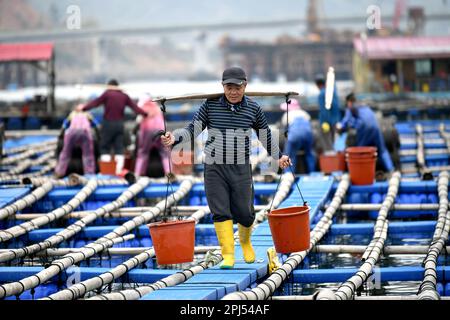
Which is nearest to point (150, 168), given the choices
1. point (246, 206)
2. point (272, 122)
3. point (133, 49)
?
point (246, 206)

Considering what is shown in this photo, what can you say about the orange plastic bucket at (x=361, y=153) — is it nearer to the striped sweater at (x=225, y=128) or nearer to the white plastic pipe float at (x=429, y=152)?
the striped sweater at (x=225, y=128)

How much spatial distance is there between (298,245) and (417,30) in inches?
2407

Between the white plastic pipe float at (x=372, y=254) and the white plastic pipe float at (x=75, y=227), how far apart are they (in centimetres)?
319

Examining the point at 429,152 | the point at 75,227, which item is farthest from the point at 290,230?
the point at 429,152

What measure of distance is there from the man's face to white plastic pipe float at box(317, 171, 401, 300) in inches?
68.5

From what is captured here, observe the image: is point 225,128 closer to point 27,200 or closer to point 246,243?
point 246,243

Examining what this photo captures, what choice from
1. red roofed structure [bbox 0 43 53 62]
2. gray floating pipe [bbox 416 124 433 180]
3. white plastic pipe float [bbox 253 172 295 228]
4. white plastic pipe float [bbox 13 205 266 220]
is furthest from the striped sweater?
red roofed structure [bbox 0 43 53 62]

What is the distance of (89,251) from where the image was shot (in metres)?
10.4

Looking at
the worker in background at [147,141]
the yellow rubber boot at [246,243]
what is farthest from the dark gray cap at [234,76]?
the worker in background at [147,141]

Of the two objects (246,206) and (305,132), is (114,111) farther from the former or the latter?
(246,206)

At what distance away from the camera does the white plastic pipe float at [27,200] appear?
12789 mm

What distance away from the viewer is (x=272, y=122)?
36844 millimetres

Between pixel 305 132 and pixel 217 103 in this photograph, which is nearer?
pixel 217 103

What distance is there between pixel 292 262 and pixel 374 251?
2.97 ft
